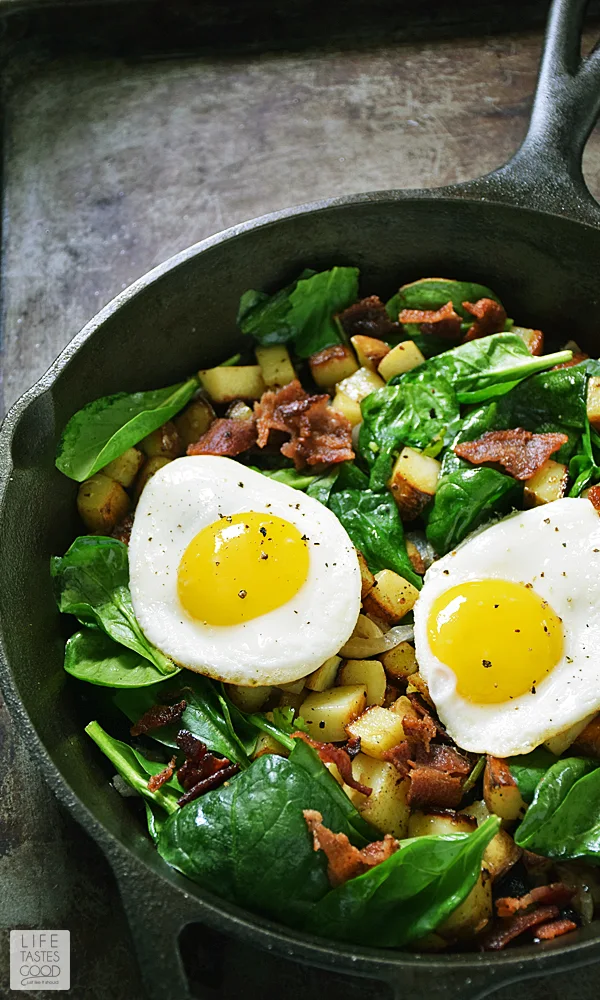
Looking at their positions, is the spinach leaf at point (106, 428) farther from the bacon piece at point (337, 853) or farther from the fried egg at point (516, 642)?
the bacon piece at point (337, 853)

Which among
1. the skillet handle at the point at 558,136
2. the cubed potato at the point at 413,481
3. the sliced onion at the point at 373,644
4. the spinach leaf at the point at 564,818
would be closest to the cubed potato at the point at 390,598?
the sliced onion at the point at 373,644

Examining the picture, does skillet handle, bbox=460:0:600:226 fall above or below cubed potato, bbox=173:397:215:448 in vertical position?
above

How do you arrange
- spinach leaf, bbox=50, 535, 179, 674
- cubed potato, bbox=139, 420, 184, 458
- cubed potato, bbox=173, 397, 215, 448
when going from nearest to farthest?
spinach leaf, bbox=50, 535, 179, 674 < cubed potato, bbox=139, 420, 184, 458 < cubed potato, bbox=173, 397, 215, 448

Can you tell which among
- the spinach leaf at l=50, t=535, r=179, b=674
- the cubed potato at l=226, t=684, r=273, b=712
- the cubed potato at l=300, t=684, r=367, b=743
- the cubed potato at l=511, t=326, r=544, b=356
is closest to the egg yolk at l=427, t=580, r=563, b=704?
the cubed potato at l=300, t=684, r=367, b=743

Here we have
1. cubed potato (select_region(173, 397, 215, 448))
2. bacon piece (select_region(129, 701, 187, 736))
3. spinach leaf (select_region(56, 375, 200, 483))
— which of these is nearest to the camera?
bacon piece (select_region(129, 701, 187, 736))

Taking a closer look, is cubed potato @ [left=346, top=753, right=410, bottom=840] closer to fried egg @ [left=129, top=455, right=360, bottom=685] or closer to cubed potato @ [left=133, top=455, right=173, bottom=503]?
fried egg @ [left=129, top=455, right=360, bottom=685]

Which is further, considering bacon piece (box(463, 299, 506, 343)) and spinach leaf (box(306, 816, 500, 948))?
bacon piece (box(463, 299, 506, 343))

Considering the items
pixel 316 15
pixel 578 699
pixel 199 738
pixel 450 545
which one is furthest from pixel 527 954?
pixel 316 15

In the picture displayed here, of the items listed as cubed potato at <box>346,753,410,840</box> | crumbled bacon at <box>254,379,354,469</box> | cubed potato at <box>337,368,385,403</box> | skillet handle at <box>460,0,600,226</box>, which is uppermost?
skillet handle at <box>460,0,600,226</box>
